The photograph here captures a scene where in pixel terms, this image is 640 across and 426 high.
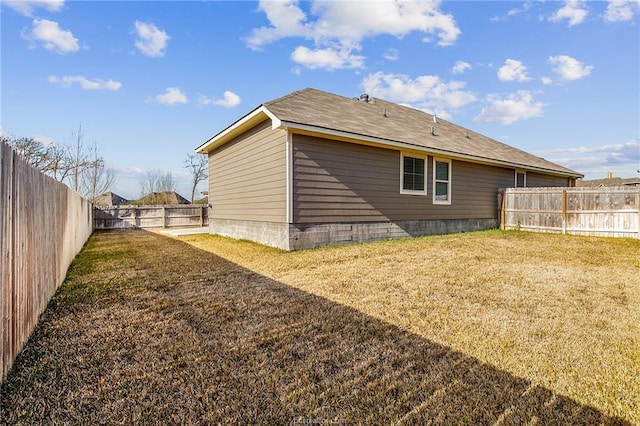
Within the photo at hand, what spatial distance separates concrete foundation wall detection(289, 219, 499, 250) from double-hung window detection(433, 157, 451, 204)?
738mm

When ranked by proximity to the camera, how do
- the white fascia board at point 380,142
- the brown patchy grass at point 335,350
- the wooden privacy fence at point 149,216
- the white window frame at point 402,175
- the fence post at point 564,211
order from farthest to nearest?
the wooden privacy fence at point 149,216, the fence post at point 564,211, the white window frame at point 402,175, the white fascia board at point 380,142, the brown patchy grass at point 335,350

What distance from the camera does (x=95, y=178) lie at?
20938mm

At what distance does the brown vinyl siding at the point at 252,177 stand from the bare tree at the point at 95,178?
1296 cm

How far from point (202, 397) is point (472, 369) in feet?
5.77

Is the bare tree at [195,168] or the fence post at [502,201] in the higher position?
the bare tree at [195,168]

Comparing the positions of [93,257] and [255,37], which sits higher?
[255,37]

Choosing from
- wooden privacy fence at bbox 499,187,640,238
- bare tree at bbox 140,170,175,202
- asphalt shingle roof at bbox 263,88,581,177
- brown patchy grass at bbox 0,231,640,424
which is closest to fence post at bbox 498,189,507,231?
wooden privacy fence at bbox 499,187,640,238

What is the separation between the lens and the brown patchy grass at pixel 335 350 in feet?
5.66

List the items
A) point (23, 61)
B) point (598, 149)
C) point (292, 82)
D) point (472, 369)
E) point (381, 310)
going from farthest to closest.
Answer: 1. point (598, 149)
2. point (292, 82)
3. point (23, 61)
4. point (381, 310)
5. point (472, 369)

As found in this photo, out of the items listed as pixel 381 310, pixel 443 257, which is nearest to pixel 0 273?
pixel 381 310

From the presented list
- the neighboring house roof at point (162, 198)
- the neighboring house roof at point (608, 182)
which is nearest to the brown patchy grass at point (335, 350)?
the neighboring house roof at point (162, 198)

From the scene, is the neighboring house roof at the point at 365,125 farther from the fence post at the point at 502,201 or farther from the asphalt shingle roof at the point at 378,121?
the fence post at the point at 502,201

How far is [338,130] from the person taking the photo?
24.4ft

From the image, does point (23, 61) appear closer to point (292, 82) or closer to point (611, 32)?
point (292, 82)
